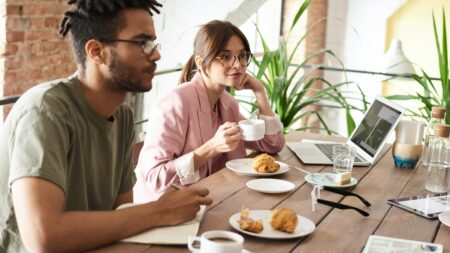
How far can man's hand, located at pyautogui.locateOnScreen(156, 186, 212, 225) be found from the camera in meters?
1.70

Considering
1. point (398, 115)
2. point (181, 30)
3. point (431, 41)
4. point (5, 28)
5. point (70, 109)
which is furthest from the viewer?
point (431, 41)

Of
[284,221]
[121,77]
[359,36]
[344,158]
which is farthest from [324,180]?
[359,36]

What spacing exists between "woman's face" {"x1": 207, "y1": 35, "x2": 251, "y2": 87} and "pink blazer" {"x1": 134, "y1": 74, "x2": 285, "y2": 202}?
0.07 meters

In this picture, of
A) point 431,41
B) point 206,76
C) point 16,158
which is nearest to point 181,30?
point 206,76

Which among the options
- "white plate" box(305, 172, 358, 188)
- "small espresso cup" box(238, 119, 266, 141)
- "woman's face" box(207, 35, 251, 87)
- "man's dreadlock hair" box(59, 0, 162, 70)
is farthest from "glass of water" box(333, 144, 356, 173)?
"man's dreadlock hair" box(59, 0, 162, 70)

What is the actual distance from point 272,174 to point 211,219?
565mm

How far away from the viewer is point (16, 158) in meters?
1.59

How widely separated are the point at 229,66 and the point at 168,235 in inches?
45.7

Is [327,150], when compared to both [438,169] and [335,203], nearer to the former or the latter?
[438,169]

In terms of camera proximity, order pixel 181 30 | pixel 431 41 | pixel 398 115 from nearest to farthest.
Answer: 1. pixel 398 115
2. pixel 181 30
3. pixel 431 41

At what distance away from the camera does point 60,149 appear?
1.65 metres

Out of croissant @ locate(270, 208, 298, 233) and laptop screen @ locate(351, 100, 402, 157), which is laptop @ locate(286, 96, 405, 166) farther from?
croissant @ locate(270, 208, 298, 233)

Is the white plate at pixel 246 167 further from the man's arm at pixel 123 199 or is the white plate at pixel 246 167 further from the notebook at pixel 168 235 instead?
the notebook at pixel 168 235

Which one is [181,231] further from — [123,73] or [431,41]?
[431,41]
